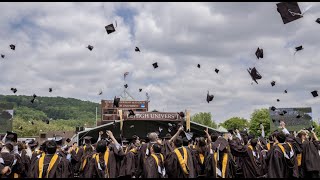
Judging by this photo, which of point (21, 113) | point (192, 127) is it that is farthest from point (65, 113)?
point (192, 127)

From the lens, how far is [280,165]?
29.8ft

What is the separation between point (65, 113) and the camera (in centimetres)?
10825

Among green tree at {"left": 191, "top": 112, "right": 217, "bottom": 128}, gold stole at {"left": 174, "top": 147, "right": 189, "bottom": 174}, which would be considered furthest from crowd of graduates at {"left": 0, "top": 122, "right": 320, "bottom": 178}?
green tree at {"left": 191, "top": 112, "right": 217, "bottom": 128}

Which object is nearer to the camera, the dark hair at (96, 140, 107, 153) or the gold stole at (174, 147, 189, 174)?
the gold stole at (174, 147, 189, 174)

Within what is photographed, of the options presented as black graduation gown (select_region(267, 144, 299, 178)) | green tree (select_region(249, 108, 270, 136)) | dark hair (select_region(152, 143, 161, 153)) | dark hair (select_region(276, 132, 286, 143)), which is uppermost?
green tree (select_region(249, 108, 270, 136))

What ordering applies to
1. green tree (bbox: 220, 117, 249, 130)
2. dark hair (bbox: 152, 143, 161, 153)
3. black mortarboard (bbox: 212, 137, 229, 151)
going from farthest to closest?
green tree (bbox: 220, 117, 249, 130) < black mortarboard (bbox: 212, 137, 229, 151) < dark hair (bbox: 152, 143, 161, 153)

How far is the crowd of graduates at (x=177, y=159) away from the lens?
750 cm

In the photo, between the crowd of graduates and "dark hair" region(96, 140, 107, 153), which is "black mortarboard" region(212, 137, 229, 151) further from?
"dark hair" region(96, 140, 107, 153)

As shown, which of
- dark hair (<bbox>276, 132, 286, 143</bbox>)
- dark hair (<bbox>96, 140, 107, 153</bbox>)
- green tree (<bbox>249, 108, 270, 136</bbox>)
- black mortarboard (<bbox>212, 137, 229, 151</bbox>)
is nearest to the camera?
dark hair (<bbox>96, 140, 107, 153</bbox>)

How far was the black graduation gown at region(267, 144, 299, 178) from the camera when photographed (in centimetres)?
903

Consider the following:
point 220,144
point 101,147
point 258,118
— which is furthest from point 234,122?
point 101,147

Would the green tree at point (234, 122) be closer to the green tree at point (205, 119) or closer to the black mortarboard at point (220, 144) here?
the green tree at point (205, 119)

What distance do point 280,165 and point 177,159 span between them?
9.07 feet

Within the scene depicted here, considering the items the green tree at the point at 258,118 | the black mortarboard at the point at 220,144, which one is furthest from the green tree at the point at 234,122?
the black mortarboard at the point at 220,144
